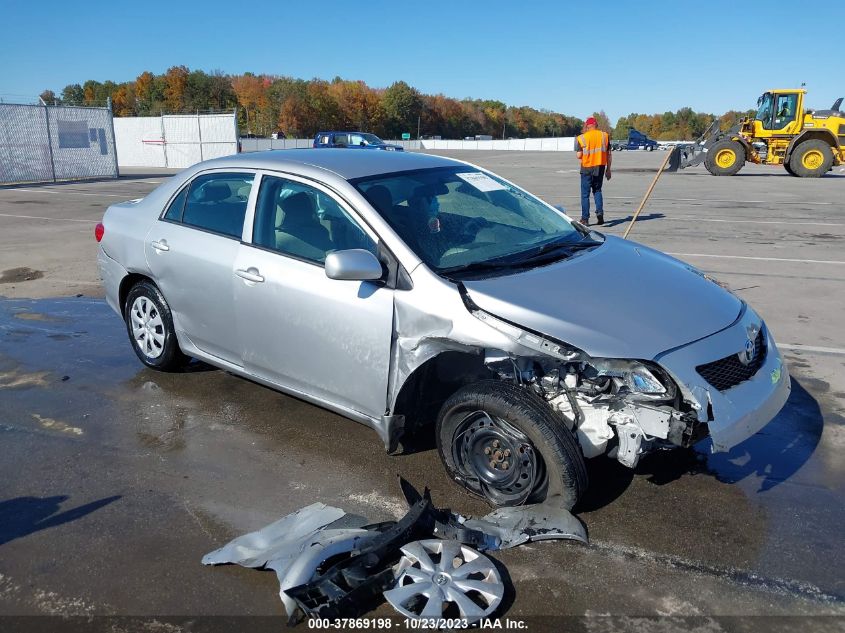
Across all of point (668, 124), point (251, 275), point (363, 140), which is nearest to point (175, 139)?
point (363, 140)

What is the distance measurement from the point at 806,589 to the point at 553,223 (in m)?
2.54

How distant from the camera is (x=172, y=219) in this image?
4949 millimetres

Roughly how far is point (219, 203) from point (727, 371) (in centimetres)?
330

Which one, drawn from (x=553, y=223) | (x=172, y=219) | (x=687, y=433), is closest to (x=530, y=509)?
(x=687, y=433)

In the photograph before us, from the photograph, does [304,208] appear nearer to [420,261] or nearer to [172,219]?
[420,261]

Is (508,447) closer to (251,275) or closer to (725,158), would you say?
(251,275)

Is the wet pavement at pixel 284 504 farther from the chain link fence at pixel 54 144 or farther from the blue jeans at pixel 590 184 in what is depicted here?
the chain link fence at pixel 54 144

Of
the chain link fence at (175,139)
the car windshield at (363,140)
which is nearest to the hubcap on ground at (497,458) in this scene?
the chain link fence at (175,139)

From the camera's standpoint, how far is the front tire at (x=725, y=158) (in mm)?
25484

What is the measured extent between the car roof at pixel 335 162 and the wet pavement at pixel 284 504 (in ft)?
5.25

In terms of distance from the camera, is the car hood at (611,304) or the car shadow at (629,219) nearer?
the car hood at (611,304)

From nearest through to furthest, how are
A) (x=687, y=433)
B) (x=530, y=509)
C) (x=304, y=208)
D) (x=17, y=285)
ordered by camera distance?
(x=687, y=433)
(x=530, y=509)
(x=304, y=208)
(x=17, y=285)

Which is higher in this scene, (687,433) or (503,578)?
(687,433)

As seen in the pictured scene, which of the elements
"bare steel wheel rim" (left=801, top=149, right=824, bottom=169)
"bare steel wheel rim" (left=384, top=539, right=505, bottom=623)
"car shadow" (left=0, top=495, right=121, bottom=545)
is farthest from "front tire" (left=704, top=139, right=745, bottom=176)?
"car shadow" (left=0, top=495, right=121, bottom=545)
